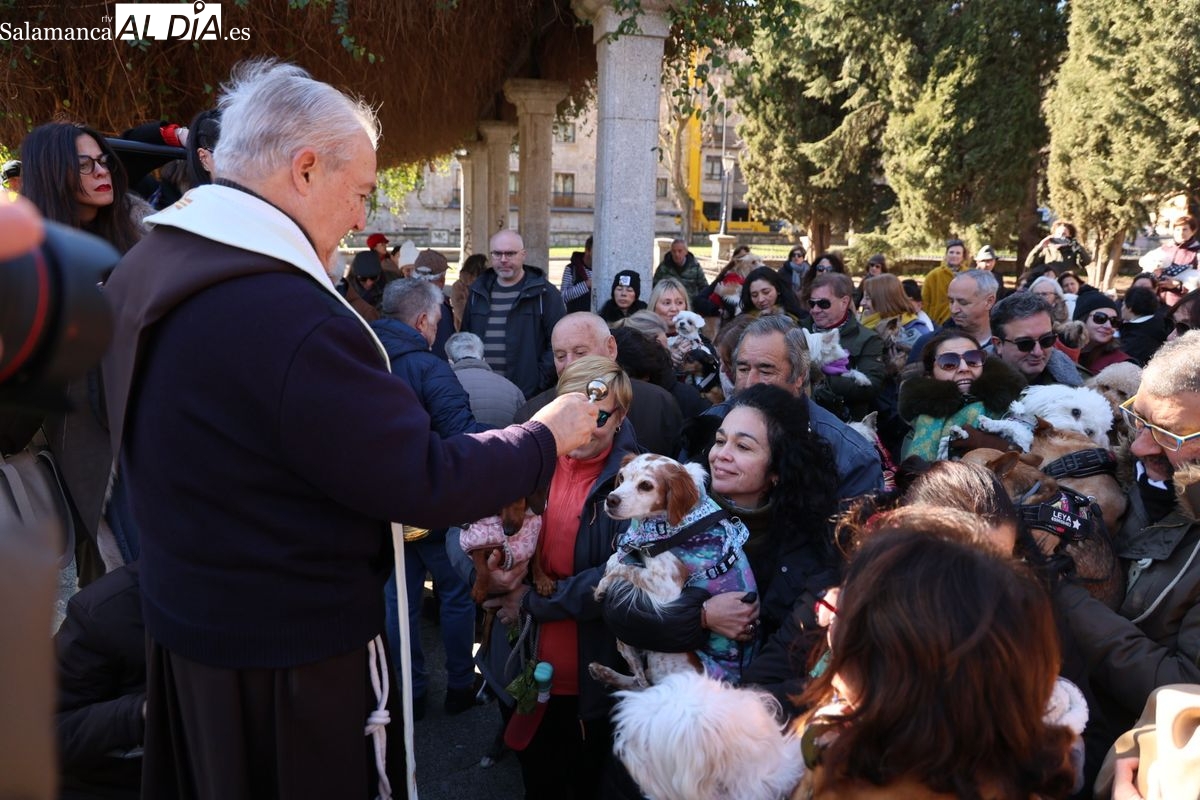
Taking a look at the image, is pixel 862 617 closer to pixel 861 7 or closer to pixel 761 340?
pixel 761 340

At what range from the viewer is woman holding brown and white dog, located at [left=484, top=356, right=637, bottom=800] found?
2.92 metres

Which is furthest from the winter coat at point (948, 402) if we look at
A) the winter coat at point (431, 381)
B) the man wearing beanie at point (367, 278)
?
the man wearing beanie at point (367, 278)

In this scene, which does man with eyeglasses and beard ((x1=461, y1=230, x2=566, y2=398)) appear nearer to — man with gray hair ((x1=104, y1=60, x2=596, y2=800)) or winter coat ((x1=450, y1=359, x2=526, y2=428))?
winter coat ((x1=450, y1=359, x2=526, y2=428))

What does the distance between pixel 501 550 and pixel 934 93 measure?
21885 millimetres

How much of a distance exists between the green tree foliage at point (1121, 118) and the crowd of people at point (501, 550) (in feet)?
55.9

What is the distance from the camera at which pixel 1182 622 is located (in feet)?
7.77

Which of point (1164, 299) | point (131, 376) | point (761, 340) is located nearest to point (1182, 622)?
point (761, 340)

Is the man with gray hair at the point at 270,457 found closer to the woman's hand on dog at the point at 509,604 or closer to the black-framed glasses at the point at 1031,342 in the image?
the woman's hand on dog at the point at 509,604

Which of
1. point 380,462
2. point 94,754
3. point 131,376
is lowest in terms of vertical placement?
point 94,754

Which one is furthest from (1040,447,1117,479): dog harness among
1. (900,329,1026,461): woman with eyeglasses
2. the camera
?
the camera

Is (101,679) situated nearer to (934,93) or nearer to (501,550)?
(501,550)

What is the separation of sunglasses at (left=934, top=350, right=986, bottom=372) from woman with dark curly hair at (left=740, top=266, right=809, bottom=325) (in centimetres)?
233

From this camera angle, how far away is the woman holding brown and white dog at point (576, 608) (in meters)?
2.92

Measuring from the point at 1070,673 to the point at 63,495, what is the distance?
119 inches
